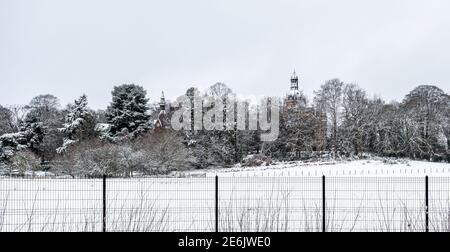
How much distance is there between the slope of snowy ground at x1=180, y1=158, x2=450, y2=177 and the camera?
43.5m

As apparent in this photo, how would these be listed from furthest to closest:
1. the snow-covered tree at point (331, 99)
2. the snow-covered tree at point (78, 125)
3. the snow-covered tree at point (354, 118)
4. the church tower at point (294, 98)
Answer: the snow-covered tree at point (331, 99) < the church tower at point (294, 98) < the snow-covered tree at point (354, 118) < the snow-covered tree at point (78, 125)

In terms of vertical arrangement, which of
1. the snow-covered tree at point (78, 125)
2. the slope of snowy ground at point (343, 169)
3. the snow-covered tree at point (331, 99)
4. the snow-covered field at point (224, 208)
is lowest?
the slope of snowy ground at point (343, 169)

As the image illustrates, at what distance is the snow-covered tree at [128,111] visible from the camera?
5372 cm

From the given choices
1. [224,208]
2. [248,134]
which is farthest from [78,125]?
[224,208]

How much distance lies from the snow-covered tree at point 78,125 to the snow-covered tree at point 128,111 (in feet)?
7.84

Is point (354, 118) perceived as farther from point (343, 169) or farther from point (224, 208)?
point (224, 208)

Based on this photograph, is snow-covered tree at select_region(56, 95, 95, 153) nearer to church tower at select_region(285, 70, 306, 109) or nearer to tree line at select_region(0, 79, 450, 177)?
tree line at select_region(0, 79, 450, 177)

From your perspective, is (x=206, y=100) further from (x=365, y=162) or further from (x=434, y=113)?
(x=434, y=113)

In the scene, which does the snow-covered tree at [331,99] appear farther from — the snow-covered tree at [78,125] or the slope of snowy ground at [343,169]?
the snow-covered tree at [78,125]

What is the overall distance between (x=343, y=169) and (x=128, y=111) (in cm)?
2330

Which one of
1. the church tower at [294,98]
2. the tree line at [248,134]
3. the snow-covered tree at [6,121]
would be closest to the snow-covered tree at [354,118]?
the tree line at [248,134]

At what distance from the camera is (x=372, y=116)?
206 ft

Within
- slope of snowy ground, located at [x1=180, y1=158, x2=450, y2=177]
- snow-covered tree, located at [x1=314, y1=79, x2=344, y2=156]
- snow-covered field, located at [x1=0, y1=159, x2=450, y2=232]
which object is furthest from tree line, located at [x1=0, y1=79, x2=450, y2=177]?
snow-covered field, located at [x1=0, y1=159, x2=450, y2=232]
